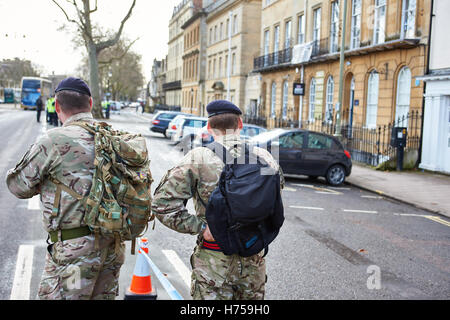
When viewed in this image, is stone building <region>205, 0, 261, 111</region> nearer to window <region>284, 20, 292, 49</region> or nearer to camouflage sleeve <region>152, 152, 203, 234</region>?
window <region>284, 20, 292, 49</region>

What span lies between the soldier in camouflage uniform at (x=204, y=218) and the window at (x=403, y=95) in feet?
59.1

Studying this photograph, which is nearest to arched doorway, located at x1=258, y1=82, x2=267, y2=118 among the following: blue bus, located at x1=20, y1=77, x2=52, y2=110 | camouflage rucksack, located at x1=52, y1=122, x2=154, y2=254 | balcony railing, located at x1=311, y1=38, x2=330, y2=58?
balcony railing, located at x1=311, y1=38, x2=330, y2=58

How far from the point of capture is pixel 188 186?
3.10 meters

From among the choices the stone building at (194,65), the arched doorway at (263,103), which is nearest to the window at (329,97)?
the arched doorway at (263,103)

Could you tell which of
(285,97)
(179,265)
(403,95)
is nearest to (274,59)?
(285,97)

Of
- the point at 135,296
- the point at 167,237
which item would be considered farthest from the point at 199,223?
the point at 167,237

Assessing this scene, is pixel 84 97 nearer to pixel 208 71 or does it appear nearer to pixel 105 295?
pixel 105 295

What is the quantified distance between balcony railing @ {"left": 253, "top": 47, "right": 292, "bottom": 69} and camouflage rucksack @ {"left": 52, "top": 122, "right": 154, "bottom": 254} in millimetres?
29792

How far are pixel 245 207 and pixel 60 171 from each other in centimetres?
118

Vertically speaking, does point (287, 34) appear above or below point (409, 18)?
above

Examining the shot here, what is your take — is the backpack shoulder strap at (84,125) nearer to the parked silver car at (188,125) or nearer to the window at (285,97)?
the parked silver car at (188,125)

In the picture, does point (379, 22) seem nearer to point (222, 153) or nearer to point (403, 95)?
point (403, 95)

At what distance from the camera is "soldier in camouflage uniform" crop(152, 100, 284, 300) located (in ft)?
9.89

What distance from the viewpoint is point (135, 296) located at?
455 centimetres
